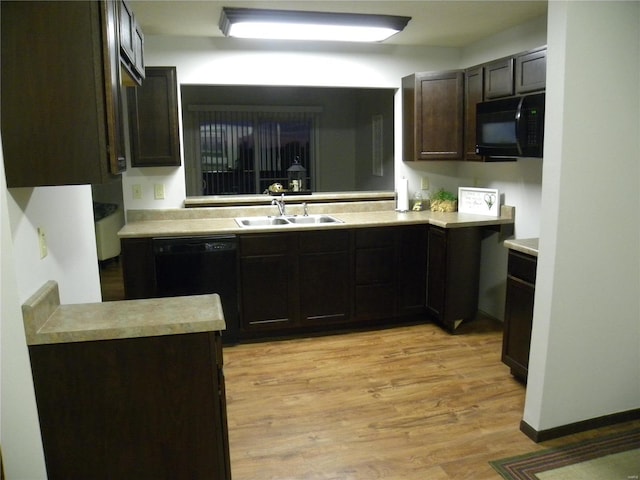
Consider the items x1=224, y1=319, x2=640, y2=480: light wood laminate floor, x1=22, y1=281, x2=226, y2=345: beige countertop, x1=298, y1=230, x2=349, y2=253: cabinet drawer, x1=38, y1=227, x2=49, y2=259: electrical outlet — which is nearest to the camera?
x1=22, y1=281, x2=226, y2=345: beige countertop

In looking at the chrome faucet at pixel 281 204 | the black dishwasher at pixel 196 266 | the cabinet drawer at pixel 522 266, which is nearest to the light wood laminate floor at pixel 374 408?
the black dishwasher at pixel 196 266

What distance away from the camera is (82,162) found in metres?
1.69

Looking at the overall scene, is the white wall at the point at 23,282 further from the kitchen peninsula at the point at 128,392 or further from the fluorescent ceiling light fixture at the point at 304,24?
the fluorescent ceiling light fixture at the point at 304,24

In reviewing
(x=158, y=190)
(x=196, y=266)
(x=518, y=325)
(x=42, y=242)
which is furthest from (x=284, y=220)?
(x=42, y=242)

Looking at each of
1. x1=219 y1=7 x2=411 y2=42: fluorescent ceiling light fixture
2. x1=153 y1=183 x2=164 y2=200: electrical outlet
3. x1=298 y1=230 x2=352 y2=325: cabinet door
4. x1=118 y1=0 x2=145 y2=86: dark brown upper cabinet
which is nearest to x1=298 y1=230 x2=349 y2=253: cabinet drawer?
x1=298 y1=230 x2=352 y2=325: cabinet door

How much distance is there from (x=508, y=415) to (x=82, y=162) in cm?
243

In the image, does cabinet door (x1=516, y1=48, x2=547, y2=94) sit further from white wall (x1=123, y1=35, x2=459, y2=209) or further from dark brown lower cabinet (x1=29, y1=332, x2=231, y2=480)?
dark brown lower cabinet (x1=29, y1=332, x2=231, y2=480)

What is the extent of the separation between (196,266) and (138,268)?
39 cm

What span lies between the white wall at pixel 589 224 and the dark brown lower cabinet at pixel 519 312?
444 millimetres

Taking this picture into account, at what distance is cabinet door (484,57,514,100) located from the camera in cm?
340

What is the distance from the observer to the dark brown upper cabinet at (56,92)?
1.60 m

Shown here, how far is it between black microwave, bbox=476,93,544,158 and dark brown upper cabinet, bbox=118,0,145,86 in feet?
7.12

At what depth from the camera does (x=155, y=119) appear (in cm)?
372

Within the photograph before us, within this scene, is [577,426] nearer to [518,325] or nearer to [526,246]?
→ [518,325]
